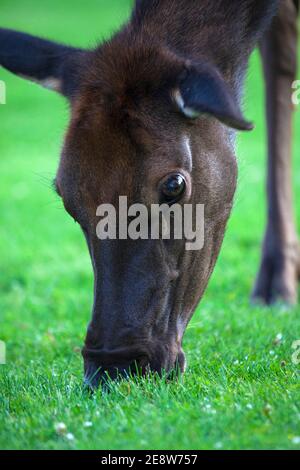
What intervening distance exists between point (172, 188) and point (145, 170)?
179 millimetres

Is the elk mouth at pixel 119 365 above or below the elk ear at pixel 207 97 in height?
below

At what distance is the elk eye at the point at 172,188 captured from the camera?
4.48m

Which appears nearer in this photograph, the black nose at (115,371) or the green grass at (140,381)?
the green grass at (140,381)

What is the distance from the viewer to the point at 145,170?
14.5 feet

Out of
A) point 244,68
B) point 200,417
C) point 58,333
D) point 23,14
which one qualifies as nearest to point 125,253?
point 200,417

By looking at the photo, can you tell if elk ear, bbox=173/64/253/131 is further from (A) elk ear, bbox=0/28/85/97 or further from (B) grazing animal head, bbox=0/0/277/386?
(A) elk ear, bbox=0/28/85/97

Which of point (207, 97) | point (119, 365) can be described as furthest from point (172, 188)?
point (119, 365)

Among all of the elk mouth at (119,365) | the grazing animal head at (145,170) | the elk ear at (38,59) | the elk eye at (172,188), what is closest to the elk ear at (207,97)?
the grazing animal head at (145,170)

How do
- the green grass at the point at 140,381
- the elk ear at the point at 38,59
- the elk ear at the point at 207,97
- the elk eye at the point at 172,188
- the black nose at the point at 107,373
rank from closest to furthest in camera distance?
1. the green grass at the point at 140,381
2. the elk ear at the point at 207,97
3. the black nose at the point at 107,373
4. the elk eye at the point at 172,188
5. the elk ear at the point at 38,59

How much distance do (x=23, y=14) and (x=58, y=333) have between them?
1009 inches

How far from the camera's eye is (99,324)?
14.4ft

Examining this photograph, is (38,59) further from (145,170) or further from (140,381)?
(140,381)

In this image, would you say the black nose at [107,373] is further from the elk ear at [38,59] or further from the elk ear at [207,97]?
the elk ear at [38,59]
